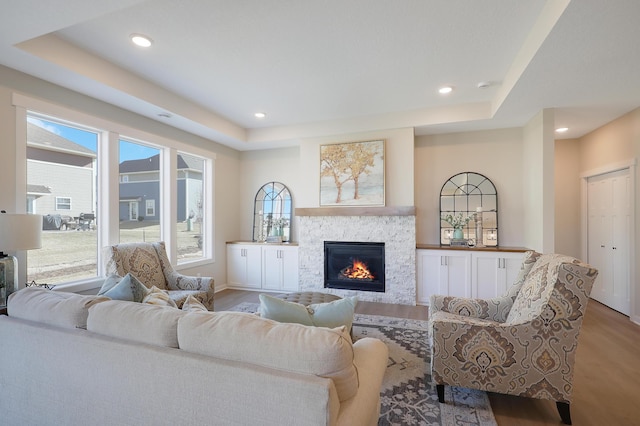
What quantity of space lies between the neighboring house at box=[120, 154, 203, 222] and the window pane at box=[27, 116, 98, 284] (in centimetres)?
40

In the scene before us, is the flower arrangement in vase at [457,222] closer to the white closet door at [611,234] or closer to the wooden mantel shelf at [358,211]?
the wooden mantel shelf at [358,211]

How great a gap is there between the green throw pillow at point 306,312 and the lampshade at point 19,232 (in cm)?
201

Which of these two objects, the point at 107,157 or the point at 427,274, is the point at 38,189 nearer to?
the point at 107,157

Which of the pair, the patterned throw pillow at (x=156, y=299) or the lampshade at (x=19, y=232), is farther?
the lampshade at (x=19, y=232)

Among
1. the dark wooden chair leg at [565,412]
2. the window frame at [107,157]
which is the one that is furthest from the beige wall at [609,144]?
the window frame at [107,157]

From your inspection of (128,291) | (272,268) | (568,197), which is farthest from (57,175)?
(568,197)

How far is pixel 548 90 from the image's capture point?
3057 millimetres

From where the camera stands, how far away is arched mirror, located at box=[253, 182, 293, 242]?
17.9 ft

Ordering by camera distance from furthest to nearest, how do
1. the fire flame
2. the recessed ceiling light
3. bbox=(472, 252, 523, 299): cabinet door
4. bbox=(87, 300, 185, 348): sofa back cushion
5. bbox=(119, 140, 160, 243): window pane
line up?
the fire flame
bbox=(472, 252, 523, 299): cabinet door
bbox=(119, 140, 160, 243): window pane
the recessed ceiling light
bbox=(87, 300, 185, 348): sofa back cushion

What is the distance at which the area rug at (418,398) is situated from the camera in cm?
188

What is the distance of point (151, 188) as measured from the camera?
4156mm

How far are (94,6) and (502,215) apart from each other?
510 cm

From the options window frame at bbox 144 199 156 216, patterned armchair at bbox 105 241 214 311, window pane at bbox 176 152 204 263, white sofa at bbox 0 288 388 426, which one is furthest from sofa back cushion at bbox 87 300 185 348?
window pane at bbox 176 152 204 263

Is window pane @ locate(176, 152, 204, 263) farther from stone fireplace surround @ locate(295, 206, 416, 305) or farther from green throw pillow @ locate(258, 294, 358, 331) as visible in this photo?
green throw pillow @ locate(258, 294, 358, 331)
